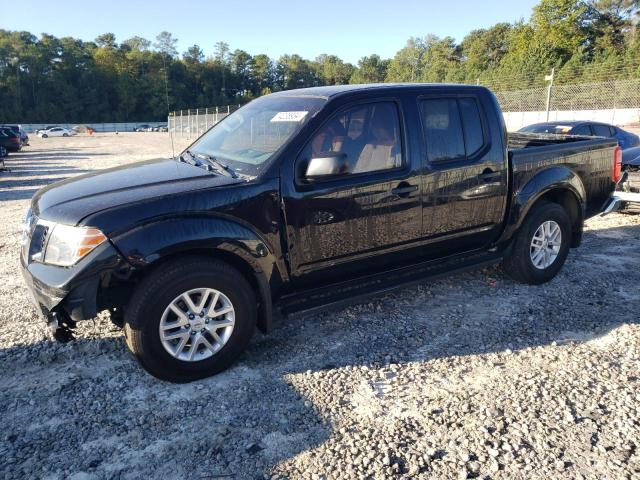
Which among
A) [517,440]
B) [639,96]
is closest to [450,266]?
[517,440]

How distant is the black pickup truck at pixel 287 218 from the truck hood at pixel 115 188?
0.05 feet

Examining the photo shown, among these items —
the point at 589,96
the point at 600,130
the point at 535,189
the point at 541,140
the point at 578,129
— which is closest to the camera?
the point at 535,189

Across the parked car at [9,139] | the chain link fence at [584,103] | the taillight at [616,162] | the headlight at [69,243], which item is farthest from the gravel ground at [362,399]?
the parked car at [9,139]

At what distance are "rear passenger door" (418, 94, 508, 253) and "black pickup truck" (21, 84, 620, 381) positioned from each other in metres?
0.01

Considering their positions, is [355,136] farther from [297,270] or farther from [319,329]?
[319,329]

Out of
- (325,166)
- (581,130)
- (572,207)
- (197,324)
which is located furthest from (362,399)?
(581,130)

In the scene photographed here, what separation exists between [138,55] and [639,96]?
113772 millimetres

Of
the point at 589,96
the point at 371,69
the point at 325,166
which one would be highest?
the point at 371,69

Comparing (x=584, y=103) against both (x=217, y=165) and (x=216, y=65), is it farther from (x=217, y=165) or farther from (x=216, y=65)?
(x=216, y=65)

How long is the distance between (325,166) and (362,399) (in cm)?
158

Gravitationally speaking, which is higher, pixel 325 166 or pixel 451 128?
pixel 451 128

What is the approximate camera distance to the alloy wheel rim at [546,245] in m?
4.97

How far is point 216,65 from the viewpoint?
412 feet

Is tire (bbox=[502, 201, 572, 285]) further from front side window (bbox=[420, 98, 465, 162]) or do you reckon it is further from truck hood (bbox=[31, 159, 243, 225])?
truck hood (bbox=[31, 159, 243, 225])
